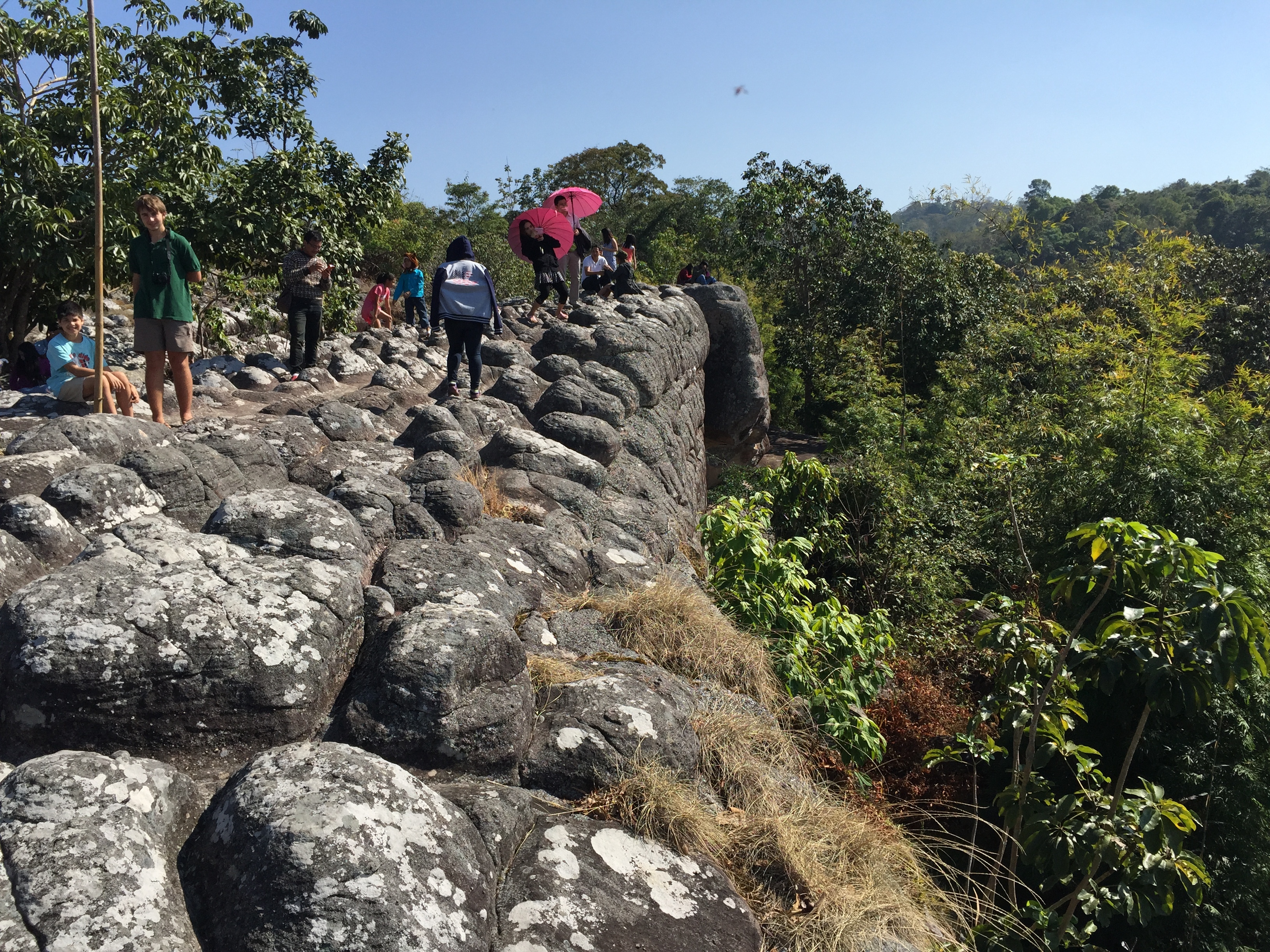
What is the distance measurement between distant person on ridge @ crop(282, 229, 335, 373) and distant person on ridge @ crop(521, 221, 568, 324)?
2.96 metres

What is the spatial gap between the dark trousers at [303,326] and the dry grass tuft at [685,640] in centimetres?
557

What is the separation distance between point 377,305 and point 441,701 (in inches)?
498

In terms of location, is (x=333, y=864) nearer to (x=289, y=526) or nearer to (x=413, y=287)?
(x=289, y=526)

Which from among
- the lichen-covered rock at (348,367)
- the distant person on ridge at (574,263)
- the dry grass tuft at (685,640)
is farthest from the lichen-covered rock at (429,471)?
the distant person on ridge at (574,263)

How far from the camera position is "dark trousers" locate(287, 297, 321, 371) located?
896cm

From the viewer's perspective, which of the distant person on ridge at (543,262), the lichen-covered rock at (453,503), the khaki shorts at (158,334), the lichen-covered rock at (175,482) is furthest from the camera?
the distant person on ridge at (543,262)

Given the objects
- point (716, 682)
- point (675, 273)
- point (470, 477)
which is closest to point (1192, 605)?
point (716, 682)

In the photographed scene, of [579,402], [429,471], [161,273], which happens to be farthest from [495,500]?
[161,273]

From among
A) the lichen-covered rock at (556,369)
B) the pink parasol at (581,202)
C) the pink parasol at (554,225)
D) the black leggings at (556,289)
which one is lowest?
the lichen-covered rock at (556,369)

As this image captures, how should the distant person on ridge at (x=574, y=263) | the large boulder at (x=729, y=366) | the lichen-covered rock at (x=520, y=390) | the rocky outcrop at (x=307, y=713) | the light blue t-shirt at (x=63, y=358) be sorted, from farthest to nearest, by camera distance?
the large boulder at (x=729, y=366)
the distant person on ridge at (x=574, y=263)
the lichen-covered rock at (x=520, y=390)
the light blue t-shirt at (x=63, y=358)
the rocky outcrop at (x=307, y=713)

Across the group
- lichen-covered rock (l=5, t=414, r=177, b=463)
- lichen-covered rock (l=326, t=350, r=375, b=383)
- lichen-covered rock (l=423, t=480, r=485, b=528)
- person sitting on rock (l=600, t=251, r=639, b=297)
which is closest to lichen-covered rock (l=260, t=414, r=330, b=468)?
lichen-covered rock (l=5, t=414, r=177, b=463)

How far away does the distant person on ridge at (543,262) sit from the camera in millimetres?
11445

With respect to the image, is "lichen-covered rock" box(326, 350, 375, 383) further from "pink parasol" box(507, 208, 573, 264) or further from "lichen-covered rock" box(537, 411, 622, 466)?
"pink parasol" box(507, 208, 573, 264)

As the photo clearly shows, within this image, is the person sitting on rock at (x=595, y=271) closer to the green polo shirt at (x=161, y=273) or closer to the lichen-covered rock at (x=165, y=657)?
the green polo shirt at (x=161, y=273)
